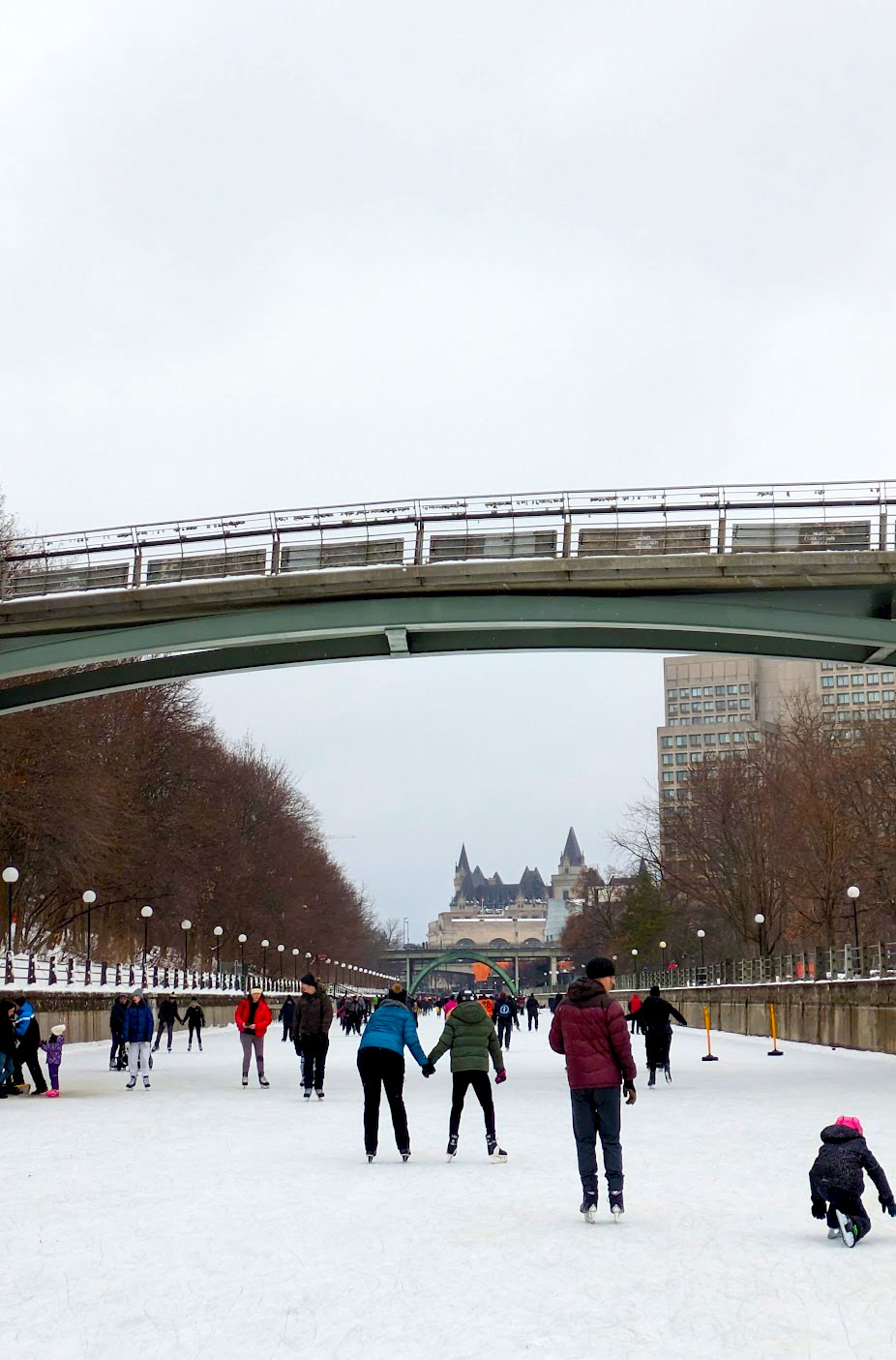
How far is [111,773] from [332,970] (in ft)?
273

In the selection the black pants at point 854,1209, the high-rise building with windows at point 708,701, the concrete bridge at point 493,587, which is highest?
the high-rise building with windows at point 708,701

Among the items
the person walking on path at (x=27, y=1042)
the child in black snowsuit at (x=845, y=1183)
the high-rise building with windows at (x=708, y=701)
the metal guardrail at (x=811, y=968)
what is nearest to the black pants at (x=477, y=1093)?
the child in black snowsuit at (x=845, y=1183)

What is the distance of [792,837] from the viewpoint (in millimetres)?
60031

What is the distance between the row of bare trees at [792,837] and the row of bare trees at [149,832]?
771 inches

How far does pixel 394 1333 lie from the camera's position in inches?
268

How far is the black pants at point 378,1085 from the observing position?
13.1 metres

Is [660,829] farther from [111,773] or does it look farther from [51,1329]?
[51,1329]

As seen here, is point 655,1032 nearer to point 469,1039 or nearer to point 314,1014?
point 314,1014

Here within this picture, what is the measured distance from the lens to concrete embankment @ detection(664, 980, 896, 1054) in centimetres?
3438

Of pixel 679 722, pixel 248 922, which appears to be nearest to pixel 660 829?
pixel 248 922

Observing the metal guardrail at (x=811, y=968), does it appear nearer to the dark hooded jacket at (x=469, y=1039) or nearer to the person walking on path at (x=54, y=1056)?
the person walking on path at (x=54, y=1056)

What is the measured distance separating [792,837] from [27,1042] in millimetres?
41723

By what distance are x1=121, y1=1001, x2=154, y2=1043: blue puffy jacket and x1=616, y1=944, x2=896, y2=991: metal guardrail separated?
8435 millimetres

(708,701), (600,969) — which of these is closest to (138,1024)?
(600,969)
